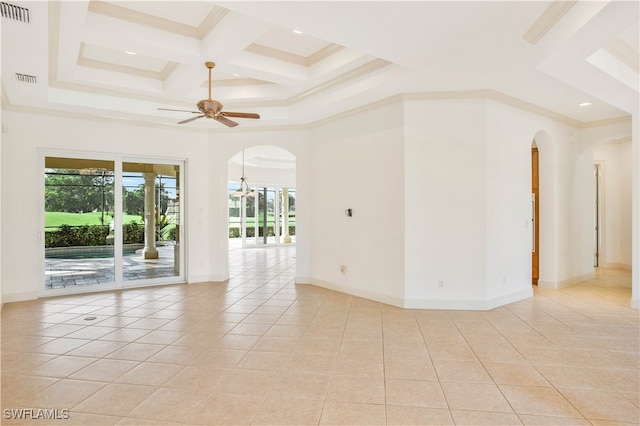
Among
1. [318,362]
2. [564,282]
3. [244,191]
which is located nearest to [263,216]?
[244,191]

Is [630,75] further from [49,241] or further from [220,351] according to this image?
[49,241]

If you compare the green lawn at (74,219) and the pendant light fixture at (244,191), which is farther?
the pendant light fixture at (244,191)

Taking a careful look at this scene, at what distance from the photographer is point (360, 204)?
5.68 meters

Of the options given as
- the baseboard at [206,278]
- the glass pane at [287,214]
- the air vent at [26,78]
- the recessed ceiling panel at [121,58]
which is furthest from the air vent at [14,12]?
the glass pane at [287,214]

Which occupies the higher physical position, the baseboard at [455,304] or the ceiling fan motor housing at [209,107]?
the ceiling fan motor housing at [209,107]

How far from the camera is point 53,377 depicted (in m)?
2.98

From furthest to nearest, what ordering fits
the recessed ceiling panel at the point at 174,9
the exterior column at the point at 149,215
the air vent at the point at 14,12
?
1. the exterior column at the point at 149,215
2. the recessed ceiling panel at the point at 174,9
3. the air vent at the point at 14,12

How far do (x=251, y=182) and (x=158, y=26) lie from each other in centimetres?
974

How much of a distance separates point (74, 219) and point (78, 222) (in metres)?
0.08

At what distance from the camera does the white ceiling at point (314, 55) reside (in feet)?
9.57

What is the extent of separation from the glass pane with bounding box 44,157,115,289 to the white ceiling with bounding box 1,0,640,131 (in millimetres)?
995

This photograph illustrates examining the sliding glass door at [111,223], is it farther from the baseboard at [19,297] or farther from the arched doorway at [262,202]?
the arched doorway at [262,202]

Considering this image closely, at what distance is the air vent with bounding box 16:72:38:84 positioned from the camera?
425 centimetres

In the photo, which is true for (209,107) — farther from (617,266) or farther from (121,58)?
(617,266)
